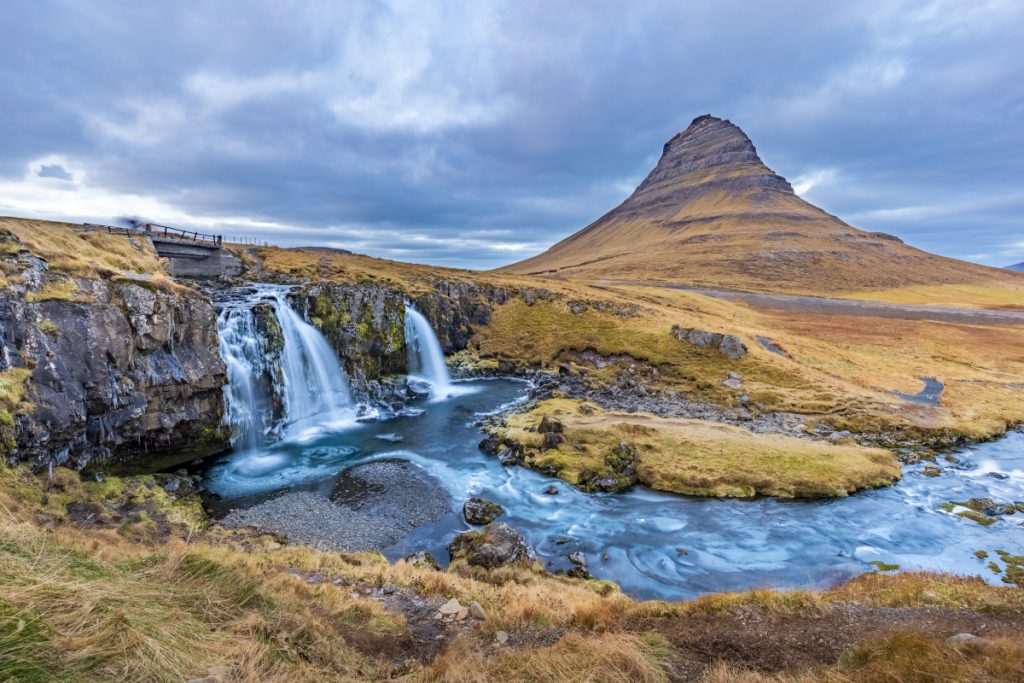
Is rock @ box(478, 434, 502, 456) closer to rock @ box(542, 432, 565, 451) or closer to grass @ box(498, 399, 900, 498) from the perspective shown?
grass @ box(498, 399, 900, 498)

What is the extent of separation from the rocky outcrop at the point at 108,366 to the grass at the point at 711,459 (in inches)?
698

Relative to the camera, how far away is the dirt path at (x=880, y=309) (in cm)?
8844

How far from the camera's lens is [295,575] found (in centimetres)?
1323

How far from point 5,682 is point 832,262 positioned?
674 feet

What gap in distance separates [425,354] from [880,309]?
108 metres

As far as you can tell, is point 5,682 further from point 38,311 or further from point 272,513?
point 38,311

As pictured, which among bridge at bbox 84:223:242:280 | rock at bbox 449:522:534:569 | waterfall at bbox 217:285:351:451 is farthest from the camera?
bridge at bbox 84:223:242:280

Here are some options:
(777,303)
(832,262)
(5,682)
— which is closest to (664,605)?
(5,682)

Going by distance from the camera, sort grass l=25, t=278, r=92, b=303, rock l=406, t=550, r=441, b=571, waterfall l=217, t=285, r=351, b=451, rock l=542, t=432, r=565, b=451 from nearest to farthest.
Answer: rock l=406, t=550, r=441, b=571
grass l=25, t=278, r=92, b=303
rock l=542, t=432, r=565, b=451
waterfall l=217, t=285, r=351, b=451

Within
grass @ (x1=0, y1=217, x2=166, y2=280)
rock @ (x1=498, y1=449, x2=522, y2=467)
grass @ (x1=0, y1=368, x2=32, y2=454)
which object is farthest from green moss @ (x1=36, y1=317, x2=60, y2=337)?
rock @ (x1=498, y1=449, x2=522, y2=467)

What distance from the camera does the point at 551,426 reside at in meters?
28.4

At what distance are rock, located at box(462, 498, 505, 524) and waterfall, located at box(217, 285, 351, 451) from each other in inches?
592

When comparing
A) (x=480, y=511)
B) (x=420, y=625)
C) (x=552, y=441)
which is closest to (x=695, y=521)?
(x=552, y=441)

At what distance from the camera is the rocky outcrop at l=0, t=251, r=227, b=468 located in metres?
18.1
